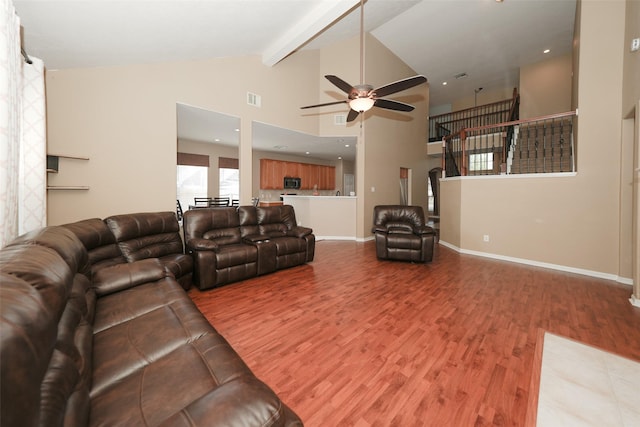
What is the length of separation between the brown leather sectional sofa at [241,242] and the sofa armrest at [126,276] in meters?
0.93

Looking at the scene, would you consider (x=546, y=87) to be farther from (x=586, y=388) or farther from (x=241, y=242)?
(x=241, y=242)

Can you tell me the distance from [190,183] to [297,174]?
11.7ft

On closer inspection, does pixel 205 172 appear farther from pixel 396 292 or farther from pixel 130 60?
pixel 396 292

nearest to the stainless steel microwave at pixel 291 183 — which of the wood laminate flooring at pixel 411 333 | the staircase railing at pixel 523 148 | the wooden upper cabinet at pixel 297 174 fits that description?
the wooden upper cabinet at pixel 297 174

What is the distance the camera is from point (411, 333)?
7.26 feet

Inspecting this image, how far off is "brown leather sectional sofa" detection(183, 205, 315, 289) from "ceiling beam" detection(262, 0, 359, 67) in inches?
110

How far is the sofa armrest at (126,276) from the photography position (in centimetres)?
190

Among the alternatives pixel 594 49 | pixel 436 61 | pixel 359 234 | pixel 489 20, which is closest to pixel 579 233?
pixel 594 49

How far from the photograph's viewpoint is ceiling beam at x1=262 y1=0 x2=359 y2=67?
3.56 metres

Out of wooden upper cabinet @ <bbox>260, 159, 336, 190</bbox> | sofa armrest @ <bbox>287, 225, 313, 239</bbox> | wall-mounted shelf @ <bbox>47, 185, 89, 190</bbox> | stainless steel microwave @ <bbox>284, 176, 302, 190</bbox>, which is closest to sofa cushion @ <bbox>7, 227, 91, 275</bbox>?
wall-mounted shelf @ <bbox>47, 185, 89, 190</bbox>

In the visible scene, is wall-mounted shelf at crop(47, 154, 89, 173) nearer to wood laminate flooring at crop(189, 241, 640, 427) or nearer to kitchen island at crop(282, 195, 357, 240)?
wood laminate flooring at crop(189, 241, 640, 427)

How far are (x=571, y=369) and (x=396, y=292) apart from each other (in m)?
1.58

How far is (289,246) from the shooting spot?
3.95m

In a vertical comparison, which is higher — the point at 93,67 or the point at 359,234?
the point at 93,67
